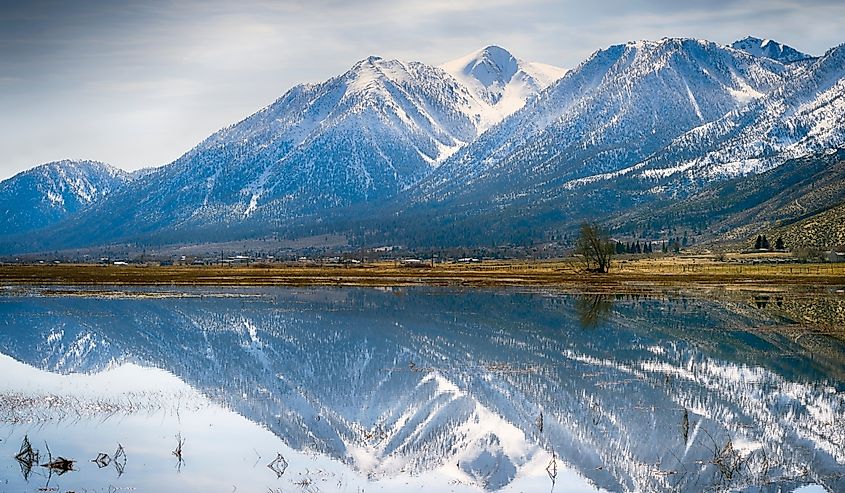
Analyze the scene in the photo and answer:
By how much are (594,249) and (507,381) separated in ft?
318

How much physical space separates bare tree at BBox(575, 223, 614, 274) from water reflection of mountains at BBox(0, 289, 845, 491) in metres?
55.9

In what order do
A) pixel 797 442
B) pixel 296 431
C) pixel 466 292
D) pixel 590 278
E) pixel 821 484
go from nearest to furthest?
pixel 821 484
pixel 797 442
pixel 296 431
pixel 466 292
pixel 590 278

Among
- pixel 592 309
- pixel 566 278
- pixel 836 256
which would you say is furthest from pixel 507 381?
pixel 836 256

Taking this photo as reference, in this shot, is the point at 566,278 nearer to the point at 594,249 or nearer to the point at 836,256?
the point at 594,249

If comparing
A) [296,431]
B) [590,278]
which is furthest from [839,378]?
[590,278]

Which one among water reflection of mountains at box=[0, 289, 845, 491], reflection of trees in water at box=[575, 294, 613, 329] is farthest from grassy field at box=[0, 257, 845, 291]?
water reflection of mountains at box=[0, 289, 845, 491]

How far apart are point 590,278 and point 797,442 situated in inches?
3809

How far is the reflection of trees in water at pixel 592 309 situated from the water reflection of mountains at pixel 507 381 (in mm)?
528

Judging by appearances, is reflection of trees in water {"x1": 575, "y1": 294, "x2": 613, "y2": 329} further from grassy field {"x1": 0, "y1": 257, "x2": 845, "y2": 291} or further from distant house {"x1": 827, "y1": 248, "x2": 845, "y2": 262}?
distant house {"x1": 827, "y1": 248, "x2": 845, "y2": 262}

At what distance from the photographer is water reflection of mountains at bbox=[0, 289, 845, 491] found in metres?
28.4

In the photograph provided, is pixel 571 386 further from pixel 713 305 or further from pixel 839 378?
pixel 713 305

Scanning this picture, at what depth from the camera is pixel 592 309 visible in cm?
7675

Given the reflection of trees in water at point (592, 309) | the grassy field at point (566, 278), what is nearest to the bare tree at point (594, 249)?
the grassy field at point (566, 278)

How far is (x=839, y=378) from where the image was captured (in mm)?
40781
